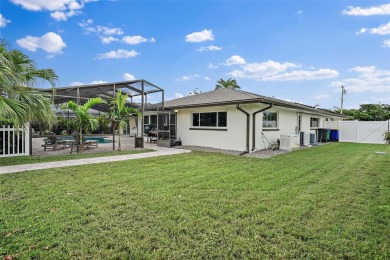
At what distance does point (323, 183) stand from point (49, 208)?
6.23 meters

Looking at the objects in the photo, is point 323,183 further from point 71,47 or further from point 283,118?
point 71,47

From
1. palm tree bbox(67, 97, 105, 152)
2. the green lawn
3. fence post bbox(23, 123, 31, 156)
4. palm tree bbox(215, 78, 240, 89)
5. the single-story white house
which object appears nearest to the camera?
the green lawn

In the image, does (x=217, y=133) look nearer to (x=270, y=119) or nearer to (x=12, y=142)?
(x=270, y=119)

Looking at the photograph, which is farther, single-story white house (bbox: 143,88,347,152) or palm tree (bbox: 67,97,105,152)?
single-story white house (bbox: 143,88,347,152)

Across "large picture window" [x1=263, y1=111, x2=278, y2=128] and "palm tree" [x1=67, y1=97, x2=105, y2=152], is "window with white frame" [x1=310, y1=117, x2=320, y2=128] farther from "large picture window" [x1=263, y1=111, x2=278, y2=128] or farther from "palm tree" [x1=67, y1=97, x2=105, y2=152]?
"palm tree" [x1=67, y1=97, x2=105, y2=152]

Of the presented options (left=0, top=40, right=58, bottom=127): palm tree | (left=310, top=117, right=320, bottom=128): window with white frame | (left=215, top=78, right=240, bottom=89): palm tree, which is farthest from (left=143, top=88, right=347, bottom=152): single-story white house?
(left=215, top=78, right=240, bottom=89): palm tree

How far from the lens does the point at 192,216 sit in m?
3.67

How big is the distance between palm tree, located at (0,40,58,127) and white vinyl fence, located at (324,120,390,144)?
76.8 ft

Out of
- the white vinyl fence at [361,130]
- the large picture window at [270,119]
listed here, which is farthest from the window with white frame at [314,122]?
the large picture window at [270,119]

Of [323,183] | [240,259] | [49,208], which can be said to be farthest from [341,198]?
[49,208]

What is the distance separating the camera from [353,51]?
15.4m

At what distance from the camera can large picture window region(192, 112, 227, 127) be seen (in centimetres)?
1307

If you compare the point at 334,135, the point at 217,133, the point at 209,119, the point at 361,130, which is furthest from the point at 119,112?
the point at 361,130

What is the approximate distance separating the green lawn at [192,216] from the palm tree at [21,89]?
1.66m
